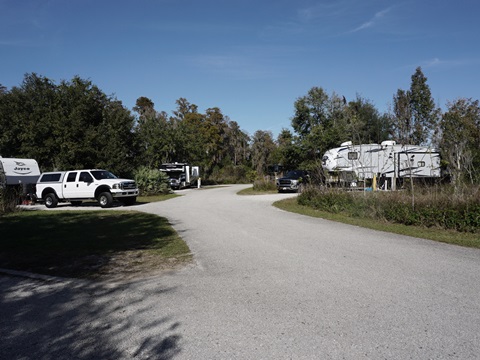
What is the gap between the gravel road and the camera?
3680 mm

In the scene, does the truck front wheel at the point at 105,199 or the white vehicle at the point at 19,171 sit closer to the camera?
the truck front wheel at the point at 105,199

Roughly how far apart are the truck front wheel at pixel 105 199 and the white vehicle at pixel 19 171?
23.0 ft

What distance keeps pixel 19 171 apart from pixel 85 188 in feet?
22.2

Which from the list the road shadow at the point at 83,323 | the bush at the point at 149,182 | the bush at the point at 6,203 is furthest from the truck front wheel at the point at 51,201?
the road shadow at the point at 83,323

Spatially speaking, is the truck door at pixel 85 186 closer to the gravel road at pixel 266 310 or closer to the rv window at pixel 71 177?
the rv window at pixel 71 177

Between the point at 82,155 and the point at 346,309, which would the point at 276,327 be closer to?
the point at 346,309

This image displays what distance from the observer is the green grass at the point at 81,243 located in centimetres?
720

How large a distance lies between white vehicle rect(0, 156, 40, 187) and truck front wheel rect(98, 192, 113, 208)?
7017 mm

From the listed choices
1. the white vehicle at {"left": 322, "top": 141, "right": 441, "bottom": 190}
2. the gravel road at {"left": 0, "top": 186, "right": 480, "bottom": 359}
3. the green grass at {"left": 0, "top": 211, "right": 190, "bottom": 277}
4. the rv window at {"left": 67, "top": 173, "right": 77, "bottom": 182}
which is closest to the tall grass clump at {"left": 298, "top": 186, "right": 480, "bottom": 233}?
the gravel road at {"left": 0, "top": 186, "right": 480, "bottom": 359}

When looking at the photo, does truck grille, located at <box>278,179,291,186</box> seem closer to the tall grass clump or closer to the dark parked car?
the dark parked car

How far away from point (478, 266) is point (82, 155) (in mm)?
27988

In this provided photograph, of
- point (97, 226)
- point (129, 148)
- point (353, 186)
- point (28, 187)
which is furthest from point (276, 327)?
point (129, 148)

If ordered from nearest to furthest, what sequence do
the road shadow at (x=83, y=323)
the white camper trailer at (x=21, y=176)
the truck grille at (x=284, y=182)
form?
the road shadow at (x=83, y=323) → the white camper trailer at (x=21, y=176) → the truck grille at (x=284, y=182)

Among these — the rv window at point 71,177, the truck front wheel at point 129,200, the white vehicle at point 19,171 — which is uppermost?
the white vehicle at point 19,171
